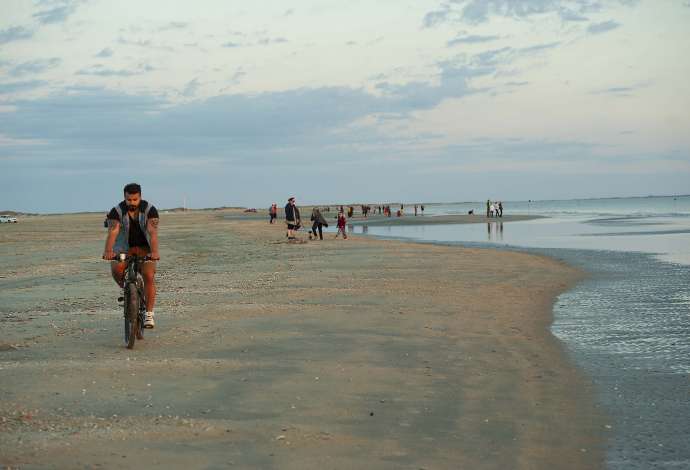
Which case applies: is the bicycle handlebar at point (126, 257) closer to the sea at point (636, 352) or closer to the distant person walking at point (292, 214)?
the sea at point (636, 352)

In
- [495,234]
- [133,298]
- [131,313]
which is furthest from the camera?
[495,234]

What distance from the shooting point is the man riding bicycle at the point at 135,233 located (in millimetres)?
8922

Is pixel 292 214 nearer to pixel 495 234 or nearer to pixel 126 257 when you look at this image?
pixel 495 234

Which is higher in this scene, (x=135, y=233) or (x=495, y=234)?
(x=135, y=233)

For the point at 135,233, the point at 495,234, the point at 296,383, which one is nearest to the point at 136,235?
the point at 135,233

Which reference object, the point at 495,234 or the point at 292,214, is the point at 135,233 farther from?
the point at 495,234

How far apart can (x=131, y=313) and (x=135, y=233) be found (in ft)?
3.31

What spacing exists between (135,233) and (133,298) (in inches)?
32.1

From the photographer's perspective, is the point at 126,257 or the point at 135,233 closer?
the point at 126,257

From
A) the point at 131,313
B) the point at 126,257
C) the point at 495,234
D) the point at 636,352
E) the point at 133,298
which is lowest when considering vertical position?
the point at 636,352

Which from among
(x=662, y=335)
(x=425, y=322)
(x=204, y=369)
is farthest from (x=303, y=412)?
(x=662, y=335)

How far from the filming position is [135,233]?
A: 9.05 metres

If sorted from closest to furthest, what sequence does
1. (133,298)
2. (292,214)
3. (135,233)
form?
(133,298), (135,233), (292,214)

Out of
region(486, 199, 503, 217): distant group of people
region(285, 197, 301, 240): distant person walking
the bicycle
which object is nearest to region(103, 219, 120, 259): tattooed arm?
the bicycle
